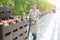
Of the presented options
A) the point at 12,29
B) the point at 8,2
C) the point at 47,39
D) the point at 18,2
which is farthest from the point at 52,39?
the point at 12,29

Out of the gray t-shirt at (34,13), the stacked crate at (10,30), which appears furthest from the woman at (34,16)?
the stacked crate at (10,30)

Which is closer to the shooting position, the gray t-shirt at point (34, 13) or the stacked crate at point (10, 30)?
the stacked crate at point (10, 30)

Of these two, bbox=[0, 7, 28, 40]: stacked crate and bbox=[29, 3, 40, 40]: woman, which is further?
bbox=[29, 3, 40, 40]: woman

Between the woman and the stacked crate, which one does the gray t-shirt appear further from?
the stacked crate

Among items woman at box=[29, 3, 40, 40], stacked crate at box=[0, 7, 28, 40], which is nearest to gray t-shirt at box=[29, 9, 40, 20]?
woman at box=[29, 3, 40, 40]

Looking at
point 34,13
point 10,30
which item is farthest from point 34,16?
point 10,30

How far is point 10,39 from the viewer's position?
799 cm

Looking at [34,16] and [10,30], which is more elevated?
[10,30]

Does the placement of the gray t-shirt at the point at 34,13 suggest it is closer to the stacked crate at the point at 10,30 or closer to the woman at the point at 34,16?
the woman at the point at 34,16

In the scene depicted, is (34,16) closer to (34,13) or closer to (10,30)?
(34,13)

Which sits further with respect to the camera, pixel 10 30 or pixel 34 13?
pixel 34 13

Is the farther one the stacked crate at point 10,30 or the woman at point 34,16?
the woman at point 34,16

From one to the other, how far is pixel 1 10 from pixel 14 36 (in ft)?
6.47

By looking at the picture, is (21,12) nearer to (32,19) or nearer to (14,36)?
(32,19)
